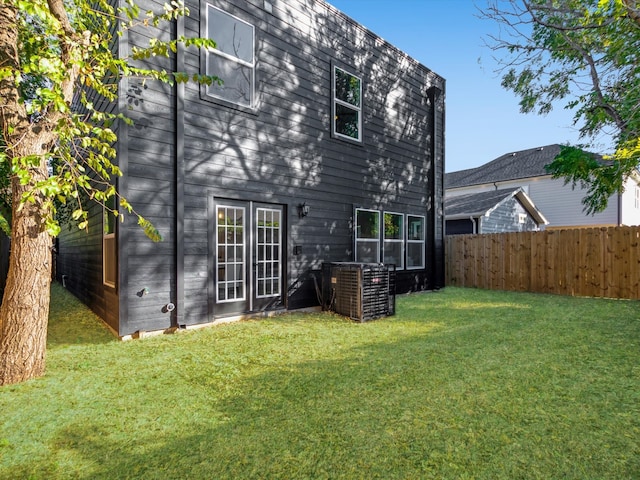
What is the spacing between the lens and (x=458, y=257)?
11180mm

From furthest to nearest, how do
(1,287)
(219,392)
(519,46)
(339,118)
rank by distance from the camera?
(1,287), (339,118), (519,46), (219,392)


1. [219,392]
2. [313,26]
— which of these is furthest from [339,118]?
[219,392]

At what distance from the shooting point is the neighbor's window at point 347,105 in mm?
7312

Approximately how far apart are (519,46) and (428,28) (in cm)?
450

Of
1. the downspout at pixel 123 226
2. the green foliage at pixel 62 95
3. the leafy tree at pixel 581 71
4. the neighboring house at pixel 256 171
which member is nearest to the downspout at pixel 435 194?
the neighboring house at pixel 256 171

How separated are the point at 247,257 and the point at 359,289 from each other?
198 centimetres

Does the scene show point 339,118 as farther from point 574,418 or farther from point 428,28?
point 574,418

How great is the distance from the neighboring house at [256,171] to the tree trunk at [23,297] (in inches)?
51.3

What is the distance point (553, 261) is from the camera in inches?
365

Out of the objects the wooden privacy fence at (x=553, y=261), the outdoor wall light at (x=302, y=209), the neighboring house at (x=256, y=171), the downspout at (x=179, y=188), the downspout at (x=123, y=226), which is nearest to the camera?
the downspout at (x=123, y=226)

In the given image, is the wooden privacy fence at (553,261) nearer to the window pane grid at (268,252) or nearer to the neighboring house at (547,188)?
the window pane grid at (268,252)

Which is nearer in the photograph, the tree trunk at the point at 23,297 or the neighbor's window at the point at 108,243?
the tree trunk at the point at 23,297

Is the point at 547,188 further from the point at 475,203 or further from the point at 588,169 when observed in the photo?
the point at 588,169

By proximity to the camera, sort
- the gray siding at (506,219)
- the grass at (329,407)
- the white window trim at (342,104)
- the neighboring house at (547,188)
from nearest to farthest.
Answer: the grass at (329,407) < the white window trim at (342,104) < the gray siding at (506,219) < the neighboring house at (547,188)
